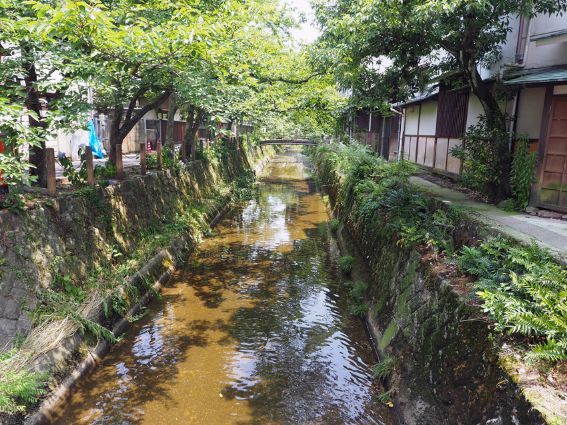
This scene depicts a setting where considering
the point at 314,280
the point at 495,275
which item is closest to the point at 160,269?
the point at 314,280

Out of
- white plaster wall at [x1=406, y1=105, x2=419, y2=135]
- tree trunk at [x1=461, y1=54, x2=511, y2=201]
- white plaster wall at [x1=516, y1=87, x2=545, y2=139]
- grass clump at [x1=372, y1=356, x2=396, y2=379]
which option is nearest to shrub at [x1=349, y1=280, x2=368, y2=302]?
grass clump at [x1=372, y1=356, x2=396, y2=379]

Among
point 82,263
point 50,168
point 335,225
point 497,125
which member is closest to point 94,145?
point 50,168

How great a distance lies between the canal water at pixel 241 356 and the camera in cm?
672

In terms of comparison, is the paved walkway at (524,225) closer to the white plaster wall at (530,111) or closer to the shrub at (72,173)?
the white plaster wall at (530,111)

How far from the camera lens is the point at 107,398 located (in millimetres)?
6926

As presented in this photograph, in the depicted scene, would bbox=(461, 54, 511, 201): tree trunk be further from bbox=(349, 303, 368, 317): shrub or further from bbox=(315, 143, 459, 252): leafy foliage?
bbox=(349, 303, 368, 317): shrub

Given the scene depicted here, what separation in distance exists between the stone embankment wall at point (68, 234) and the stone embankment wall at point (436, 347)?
21.5ft

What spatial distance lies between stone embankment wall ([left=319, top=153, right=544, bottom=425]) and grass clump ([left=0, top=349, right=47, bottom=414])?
551 centimetres

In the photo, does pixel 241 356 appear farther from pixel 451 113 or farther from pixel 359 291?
pixel 451 113

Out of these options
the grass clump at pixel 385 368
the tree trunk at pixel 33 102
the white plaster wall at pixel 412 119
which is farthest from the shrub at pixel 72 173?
the white plaster wall at pixel 412 119

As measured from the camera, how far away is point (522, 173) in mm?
10375

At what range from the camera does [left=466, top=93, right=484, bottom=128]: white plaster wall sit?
14.2 m

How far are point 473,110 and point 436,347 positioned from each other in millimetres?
11021

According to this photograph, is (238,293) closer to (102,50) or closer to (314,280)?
(314,280)
